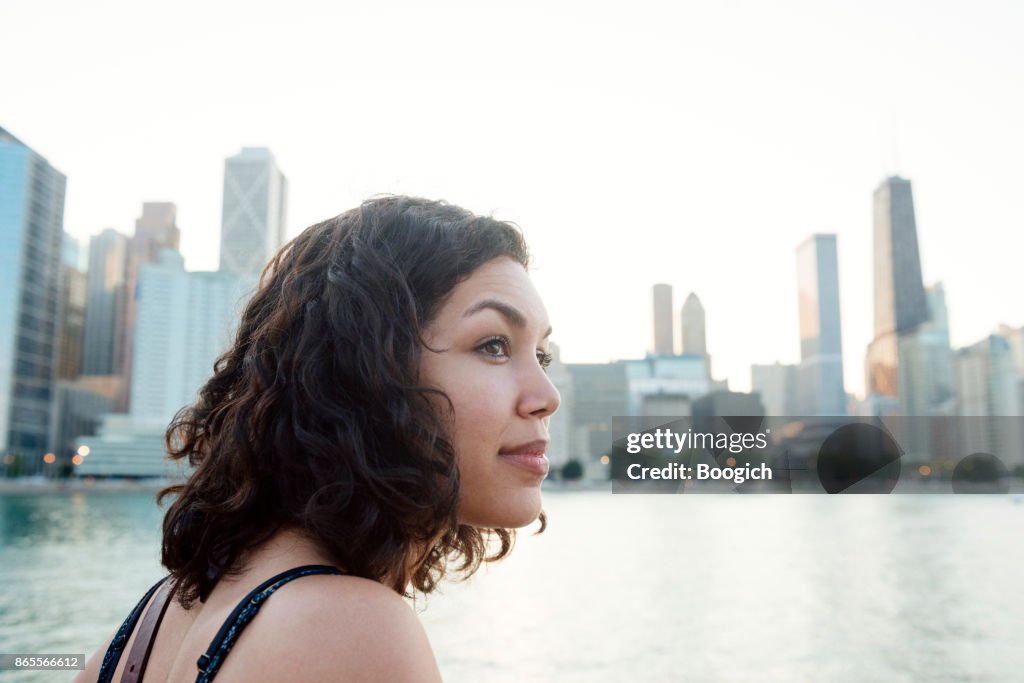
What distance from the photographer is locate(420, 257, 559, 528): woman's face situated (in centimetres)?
94

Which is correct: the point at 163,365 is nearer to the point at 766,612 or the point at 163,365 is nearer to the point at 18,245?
the point at 18,245

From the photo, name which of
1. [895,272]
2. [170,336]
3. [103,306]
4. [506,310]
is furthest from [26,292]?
[895,272]

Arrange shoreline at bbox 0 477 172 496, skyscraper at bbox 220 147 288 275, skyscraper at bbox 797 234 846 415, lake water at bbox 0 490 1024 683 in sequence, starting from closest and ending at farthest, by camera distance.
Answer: lake water at bbox 0 490 1024 683 < shoreline at bbox 0 477 172 496 < skyscraper at bbox 797 234 846 415 < skyscraper at bbox 220 147 288 275

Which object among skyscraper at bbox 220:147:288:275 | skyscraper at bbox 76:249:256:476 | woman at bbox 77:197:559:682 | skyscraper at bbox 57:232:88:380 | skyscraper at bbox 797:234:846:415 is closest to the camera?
woman at bbox 77:197:559:682

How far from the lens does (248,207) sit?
121750 millimetres

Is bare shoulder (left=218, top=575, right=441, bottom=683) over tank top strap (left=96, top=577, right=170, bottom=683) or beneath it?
over

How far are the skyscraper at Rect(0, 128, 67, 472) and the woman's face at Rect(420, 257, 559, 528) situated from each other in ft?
275

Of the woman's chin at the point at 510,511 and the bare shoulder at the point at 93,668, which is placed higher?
the woman's chin at the point at 510,511

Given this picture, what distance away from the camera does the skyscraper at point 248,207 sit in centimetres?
12162

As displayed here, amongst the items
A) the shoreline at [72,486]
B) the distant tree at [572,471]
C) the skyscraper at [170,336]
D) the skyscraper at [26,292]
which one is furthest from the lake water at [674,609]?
the skyscraper at [170,336]

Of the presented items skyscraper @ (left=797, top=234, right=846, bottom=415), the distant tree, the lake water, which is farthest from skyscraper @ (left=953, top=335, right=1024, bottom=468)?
the lake water

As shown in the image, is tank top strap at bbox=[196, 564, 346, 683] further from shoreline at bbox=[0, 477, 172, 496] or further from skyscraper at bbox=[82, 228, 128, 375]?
skyscraper at bbox=[82, 228, 128, 375]

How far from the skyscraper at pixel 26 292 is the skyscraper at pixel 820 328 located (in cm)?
7598

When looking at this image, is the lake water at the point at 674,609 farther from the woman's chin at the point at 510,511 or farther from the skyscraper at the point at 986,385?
the skyscraper at the point at 986,385
